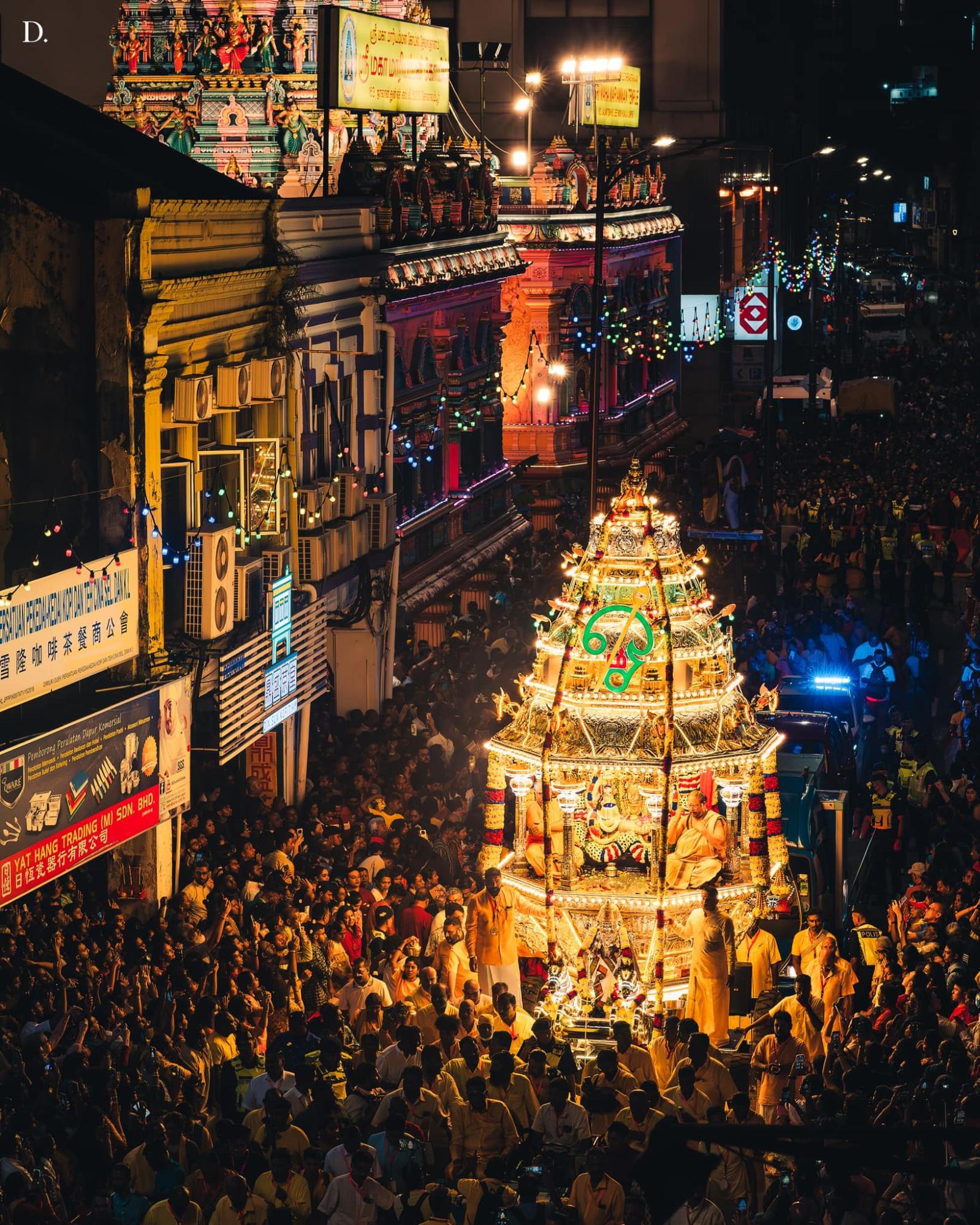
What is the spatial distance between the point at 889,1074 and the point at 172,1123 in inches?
189

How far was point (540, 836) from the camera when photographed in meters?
19.7

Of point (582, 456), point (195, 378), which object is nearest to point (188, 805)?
point (195, 378)

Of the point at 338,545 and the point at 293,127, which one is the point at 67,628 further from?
the point at 293,127

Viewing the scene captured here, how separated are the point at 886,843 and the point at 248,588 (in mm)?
7083

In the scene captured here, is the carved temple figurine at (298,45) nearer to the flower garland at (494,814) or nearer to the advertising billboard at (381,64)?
the advertising billboard at (381,64)

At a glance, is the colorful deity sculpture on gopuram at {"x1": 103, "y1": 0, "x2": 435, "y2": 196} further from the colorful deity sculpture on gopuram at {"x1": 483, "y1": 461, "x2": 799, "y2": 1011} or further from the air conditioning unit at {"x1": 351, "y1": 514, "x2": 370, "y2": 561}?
the colorful deity sculpture on gopuram at {"x1": 483, "y1": 461, "x2": 799, "y2": 1011}

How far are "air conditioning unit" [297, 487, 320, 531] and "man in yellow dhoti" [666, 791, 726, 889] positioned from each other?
27.8 ft

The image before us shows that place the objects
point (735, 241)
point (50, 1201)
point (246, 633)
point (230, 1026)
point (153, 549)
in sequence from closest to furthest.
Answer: point (50, 1201) < point (230, 1026) < point (153, 549) < point (246, 633) < point (735, 241)

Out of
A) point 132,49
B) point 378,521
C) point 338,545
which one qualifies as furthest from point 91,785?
point 132,49

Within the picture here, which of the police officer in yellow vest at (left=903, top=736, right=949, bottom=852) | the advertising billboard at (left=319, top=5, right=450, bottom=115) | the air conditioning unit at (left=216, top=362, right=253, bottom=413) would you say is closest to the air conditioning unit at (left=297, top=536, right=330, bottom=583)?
the air conditioning unit at (left=216, top=362, right=253, bottom=413)

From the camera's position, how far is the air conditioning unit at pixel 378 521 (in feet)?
98.2

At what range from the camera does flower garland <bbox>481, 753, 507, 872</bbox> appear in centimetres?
1948

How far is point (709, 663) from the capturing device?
19.2 m

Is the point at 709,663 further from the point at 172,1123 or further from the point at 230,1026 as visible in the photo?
the point at 172,1123
